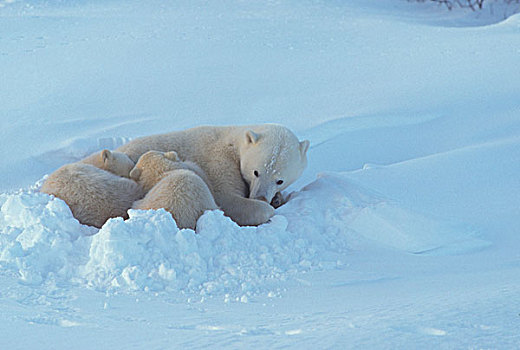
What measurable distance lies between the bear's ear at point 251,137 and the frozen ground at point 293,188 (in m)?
0.45

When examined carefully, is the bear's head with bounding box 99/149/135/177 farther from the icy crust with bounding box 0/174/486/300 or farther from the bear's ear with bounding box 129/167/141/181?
the icy crust with bounding box 0/174/486/300

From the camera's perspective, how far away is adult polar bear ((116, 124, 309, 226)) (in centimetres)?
377

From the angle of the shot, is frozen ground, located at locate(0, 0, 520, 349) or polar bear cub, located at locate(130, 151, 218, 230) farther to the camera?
polar bear cub, located at locate(130, 151, 218, 230)

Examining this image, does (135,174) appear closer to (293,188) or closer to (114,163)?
(114,163)

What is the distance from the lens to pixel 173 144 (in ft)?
13.0

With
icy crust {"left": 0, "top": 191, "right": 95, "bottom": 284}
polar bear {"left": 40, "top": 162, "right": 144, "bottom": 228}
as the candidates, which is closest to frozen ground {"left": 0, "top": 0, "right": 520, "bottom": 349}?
icy crust {"left": 0, "top": 191, "right": 95, "bottom": 284}

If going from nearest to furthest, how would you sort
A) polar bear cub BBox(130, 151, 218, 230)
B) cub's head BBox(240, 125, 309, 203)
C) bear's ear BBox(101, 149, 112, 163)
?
polar bear cub BBox(130, 151, 218, 230) → bear's ear BBox(101, 149, 112, 163) → cub's head BBox(240, 125, 309, 203)

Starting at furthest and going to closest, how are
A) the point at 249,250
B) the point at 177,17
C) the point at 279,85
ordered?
1. the point at 177,17
2. the point at 279,85
3. the point at 249,250

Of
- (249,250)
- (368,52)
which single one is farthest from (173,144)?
(368,52)

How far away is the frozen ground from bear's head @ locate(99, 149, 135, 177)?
1.65ft

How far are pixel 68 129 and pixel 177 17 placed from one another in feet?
14.5

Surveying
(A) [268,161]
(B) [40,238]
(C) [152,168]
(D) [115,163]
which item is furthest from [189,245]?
(A) [268,161]

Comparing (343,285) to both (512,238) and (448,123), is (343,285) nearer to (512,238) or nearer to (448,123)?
(512,238)

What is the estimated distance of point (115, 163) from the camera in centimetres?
343
